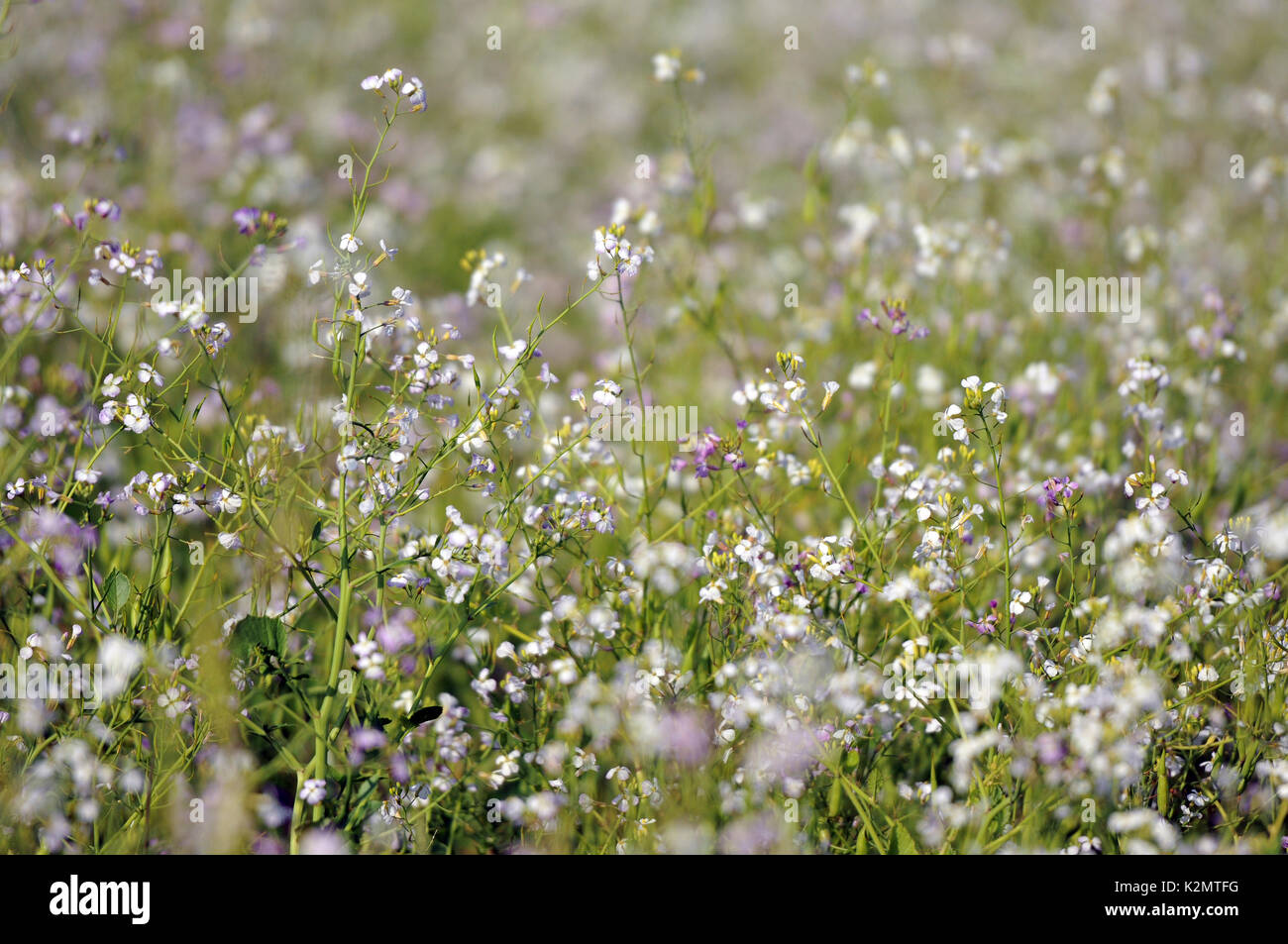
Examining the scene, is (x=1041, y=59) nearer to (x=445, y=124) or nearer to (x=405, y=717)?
(x=445, y=124)

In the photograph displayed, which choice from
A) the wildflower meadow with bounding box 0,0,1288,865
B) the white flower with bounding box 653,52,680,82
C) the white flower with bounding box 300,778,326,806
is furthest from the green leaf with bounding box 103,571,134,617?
the white flower with bounding box 653,52,680,82

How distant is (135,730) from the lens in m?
2.30

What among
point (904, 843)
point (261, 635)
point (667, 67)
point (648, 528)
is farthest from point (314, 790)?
point (667, 67)

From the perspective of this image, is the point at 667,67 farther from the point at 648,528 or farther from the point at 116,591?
the point at 116,591

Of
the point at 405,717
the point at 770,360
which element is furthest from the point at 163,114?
the point at 405,717

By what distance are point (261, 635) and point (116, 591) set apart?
442 mm

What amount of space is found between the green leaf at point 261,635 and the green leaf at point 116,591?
0.35m

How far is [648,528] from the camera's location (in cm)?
273

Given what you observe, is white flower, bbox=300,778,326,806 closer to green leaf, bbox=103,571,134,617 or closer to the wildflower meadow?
the wildflower meadow

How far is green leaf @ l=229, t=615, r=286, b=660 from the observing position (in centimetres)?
233

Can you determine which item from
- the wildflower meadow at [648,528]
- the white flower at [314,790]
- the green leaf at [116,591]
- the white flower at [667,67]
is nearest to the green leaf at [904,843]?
the wildflower meadow at [648,528]

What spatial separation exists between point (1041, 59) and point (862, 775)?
6788 millimetres

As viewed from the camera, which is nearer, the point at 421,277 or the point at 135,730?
the point at 135,730

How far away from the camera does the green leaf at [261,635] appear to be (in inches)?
91.7
